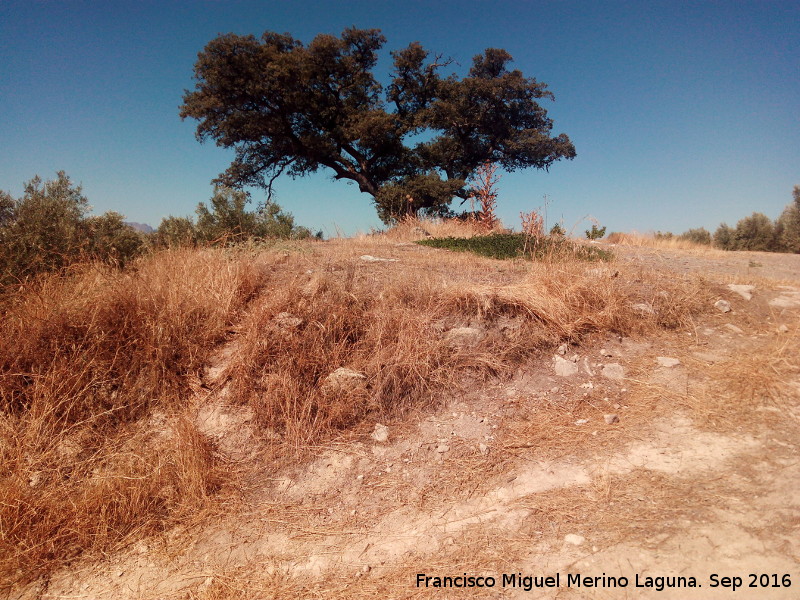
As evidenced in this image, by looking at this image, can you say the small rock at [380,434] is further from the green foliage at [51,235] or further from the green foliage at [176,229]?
the green foliage at [176,229]

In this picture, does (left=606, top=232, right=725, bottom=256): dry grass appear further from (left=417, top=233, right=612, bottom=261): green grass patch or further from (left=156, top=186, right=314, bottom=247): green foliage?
(left=156, top=186, right=314, bottom=247): green foliage

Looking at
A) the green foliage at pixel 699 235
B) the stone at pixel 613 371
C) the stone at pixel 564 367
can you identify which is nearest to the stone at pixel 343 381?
the stone at pixel 564 367

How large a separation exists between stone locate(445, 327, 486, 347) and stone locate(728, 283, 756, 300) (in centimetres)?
338

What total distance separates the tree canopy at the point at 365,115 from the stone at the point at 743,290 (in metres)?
9.54

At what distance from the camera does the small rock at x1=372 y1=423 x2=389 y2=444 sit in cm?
323

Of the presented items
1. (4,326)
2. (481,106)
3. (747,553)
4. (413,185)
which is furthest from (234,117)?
(747,553)

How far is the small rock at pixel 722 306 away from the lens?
4750 millimetres

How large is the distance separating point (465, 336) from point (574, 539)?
210 centimetres

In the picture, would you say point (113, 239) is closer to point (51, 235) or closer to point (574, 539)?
point (51, 235)

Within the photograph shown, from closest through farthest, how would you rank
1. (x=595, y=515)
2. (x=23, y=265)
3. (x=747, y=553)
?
(x=747, y=553), (x=595, y=515), (x=23, y=265)

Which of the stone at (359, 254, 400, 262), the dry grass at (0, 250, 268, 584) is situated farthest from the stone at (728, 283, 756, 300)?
the dry grass at (0, 250, 268, 584)

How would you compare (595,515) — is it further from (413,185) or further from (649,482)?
(413,185)

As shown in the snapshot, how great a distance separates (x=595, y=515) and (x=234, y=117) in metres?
15.8

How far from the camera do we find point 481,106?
1557cm
